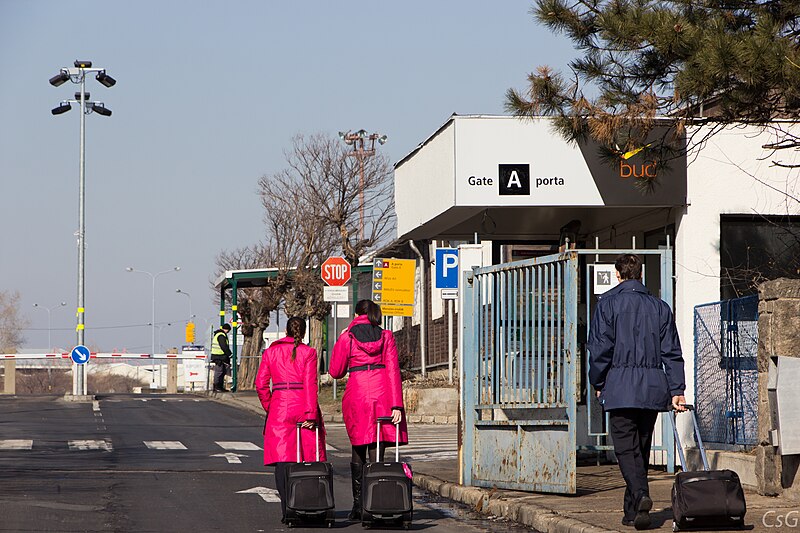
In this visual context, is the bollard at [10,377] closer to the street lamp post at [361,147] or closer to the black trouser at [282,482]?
the street lamp post at [361,147]

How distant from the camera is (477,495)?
12.0 metres

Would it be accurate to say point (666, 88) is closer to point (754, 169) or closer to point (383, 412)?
point (754, 169)

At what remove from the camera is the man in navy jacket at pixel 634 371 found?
30.5 feet

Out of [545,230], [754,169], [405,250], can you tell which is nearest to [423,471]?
[545,230]

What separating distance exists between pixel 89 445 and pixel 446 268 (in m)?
6.21

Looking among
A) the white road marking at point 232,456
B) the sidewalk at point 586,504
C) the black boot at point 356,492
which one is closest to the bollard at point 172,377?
the white road marking at point 232,456

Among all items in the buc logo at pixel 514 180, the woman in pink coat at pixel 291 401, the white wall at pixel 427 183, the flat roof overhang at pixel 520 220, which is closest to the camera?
the woman in pink coat at pixel 291 401

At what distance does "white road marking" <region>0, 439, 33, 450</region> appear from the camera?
1794cm

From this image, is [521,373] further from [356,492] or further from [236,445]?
[236,445]

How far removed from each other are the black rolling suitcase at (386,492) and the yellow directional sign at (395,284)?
1660 cm

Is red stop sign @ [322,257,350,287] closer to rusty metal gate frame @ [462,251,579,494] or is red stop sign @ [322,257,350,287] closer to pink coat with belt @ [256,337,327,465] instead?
rusty metal gate frame @ [462,251,579,494]

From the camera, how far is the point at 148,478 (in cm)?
1405

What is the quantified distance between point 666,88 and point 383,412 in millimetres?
4334

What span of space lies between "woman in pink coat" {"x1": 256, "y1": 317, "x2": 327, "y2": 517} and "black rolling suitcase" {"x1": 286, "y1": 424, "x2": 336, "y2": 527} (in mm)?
447
